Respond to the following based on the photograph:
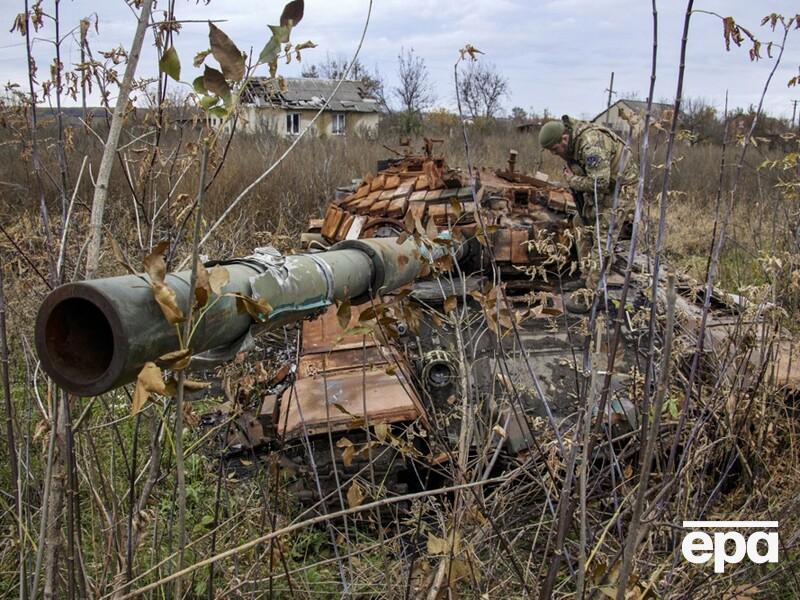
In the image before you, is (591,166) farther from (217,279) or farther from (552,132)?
(217,279)

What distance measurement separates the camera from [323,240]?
6867 mm

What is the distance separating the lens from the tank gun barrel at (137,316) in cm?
139

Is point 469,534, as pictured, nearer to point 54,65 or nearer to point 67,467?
point 67,467

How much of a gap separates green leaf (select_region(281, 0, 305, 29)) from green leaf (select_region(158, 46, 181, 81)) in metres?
0.21

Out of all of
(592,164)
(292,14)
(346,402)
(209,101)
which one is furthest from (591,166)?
(209,101)

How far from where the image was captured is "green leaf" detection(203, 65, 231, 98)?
4.60 ft

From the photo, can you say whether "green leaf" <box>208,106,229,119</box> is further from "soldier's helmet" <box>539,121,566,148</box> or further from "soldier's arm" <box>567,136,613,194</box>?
"soldier's helmet" <box>539,121,566,148</box>

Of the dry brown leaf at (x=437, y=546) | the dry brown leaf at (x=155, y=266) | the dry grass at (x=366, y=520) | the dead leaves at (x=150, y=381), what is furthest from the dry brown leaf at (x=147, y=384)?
the dry brown leaf at (x=437, y=546)

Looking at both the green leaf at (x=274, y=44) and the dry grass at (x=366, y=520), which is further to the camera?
the dry grass at (x=366, y=520)

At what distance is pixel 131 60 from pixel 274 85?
0.52 metres

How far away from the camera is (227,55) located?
4.57ft

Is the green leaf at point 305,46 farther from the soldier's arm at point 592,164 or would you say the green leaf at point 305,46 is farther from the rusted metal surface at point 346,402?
the soldier's arm at point 592,164

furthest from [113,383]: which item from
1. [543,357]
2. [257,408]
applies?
[543,357]

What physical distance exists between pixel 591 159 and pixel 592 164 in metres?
0.07
